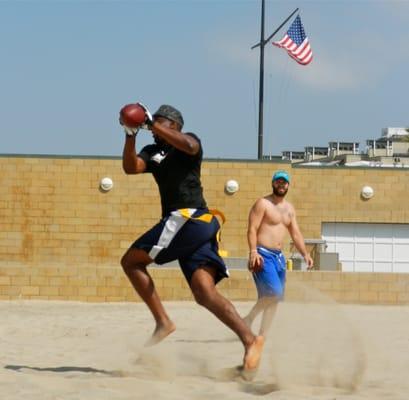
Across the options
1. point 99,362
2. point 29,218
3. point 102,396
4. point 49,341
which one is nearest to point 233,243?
point 29,218

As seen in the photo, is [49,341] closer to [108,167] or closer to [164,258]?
[164,258]

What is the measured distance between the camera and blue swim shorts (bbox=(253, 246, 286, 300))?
8.38 meters

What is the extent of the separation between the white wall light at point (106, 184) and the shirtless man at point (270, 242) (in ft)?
48.7

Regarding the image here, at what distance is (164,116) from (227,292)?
8.45m

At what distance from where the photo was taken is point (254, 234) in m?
8.70

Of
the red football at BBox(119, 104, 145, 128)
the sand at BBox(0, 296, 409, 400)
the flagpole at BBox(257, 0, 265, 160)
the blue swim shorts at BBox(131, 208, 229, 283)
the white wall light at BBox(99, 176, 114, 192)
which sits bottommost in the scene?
the sand at BBox(0, 296, 409, 400)

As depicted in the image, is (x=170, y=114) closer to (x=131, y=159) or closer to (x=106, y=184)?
(x=131, y=159)

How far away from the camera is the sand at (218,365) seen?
18.9 ft

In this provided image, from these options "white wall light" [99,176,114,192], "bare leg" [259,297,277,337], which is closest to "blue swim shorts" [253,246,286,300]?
"bare leg" [259,297,277,337]

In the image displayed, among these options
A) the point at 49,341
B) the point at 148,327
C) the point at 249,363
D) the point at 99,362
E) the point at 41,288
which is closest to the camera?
the point at 249,363

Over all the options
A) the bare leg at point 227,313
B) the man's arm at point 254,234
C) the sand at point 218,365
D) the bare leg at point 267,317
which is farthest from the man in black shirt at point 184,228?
the man's arm at point 254,234

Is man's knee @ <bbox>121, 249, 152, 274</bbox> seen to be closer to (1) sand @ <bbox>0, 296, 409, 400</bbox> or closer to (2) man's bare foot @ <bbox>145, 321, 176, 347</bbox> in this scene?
(2) man's bare foot @ <bbox>145, 321, 176, 347</bbox>

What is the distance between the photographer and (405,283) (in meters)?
14.8

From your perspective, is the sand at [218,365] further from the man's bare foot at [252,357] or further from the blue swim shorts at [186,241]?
the blue swim shorts at [186,241]
